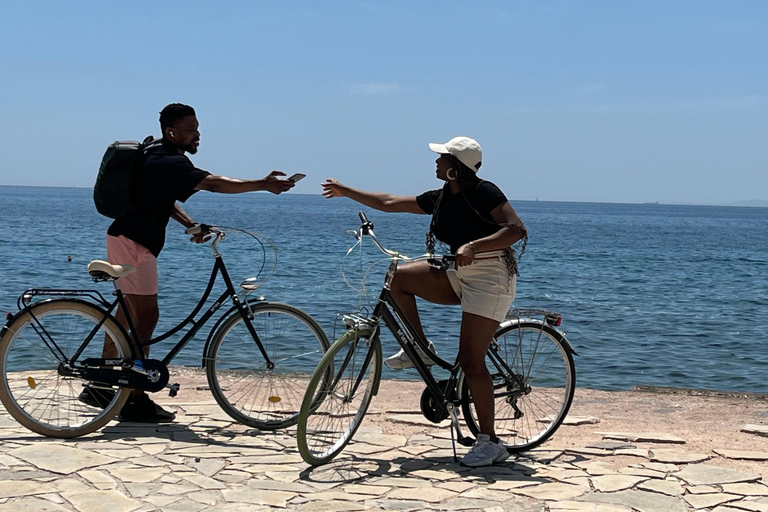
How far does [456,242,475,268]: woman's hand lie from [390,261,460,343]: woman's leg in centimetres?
44

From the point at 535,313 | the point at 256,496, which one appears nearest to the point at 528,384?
the point at 535,313

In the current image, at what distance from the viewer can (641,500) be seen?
4957 mm

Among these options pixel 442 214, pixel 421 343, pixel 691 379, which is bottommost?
pixel 691 379

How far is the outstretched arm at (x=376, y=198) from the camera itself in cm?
590

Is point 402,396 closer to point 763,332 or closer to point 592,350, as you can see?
point 592,350

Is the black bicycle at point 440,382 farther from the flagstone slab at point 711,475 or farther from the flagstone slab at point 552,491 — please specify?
the flagstone slab at point 711,475

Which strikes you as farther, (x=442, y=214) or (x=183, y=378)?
(x=183, y=378)

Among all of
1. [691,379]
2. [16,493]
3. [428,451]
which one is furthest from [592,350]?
[16,493]

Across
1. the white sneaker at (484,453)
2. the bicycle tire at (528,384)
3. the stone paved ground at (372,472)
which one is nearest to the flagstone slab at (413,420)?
the stone paved ground at (372,472)

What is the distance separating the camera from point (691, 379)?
1279cm

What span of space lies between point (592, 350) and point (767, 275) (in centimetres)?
2410

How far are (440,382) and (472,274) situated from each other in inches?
28.5

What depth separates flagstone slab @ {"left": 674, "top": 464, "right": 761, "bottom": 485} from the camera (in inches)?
211

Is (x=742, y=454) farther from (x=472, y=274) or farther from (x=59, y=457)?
(x=59, y=457)
